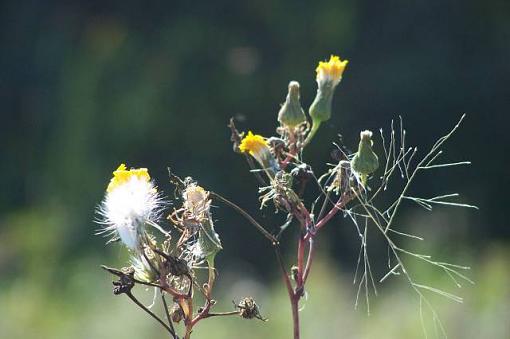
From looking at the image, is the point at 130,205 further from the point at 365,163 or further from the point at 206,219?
the point at 365,163

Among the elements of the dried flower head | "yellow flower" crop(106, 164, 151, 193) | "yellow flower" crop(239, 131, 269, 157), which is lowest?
the dried flower head

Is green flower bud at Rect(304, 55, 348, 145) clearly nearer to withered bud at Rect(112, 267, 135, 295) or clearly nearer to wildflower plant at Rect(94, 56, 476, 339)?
wildflower plant at Rect(94, 56, 476, 339)

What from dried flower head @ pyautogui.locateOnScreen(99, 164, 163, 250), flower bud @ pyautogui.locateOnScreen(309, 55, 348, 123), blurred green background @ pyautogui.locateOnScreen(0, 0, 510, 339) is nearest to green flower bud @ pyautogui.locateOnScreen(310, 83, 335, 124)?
flower bud @ pyautogui.locateOnScreen(309, 55, 348, 123)

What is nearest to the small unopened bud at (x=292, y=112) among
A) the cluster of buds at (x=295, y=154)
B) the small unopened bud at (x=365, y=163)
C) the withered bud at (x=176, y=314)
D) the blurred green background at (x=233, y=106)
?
the cluster of buds at (x=295, y=154)

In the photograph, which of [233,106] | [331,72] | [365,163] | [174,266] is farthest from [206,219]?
[233,106]

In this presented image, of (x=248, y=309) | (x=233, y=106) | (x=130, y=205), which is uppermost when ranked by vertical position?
(x=233, y=106)

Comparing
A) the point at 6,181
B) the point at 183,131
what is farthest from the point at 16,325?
the point at 6,181
